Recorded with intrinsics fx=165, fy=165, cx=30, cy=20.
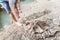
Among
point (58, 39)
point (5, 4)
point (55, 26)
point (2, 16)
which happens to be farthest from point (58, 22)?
point (2, 16)

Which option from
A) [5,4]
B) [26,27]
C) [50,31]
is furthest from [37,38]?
[5,4]

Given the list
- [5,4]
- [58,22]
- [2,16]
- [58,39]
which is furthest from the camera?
[2,16]

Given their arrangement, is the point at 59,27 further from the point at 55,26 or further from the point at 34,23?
the point at 34,23

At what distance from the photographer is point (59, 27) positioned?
198cm

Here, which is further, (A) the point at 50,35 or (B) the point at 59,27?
(B) the point at 59,27

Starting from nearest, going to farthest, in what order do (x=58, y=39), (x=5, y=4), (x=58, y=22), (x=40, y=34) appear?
1. (x=58, y=39)
2. (x=40, y=34)
3. (x=58, y=22)
4. (x=5, y=4)

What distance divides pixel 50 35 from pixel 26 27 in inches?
14.8

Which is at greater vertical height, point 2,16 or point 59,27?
point 59,27

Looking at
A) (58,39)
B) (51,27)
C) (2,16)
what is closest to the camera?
(58,39)

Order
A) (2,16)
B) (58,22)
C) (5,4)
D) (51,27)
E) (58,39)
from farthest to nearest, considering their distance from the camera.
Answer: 1. (2,16)
2. (5,4)
3. (58,22)
4. (51,27)
5. (58,39)

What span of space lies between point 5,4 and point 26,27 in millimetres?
746

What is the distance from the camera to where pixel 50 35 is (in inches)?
70.1

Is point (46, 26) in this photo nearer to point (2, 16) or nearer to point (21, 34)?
point (21, 34)

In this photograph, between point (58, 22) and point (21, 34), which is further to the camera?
point (58, 22)
